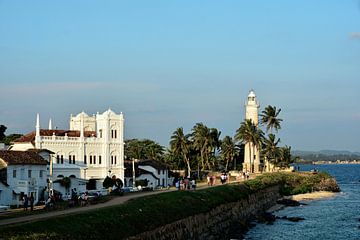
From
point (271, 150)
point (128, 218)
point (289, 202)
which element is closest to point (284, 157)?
point (271, 150)

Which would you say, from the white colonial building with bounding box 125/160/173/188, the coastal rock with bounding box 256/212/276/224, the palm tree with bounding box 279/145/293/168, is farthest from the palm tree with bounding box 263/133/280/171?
the coastal rock with bounding box 256/212/276/224

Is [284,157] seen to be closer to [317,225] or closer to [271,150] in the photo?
[271,150]

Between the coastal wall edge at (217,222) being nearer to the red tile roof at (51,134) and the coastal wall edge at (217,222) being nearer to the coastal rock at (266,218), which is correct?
the coastal rock at (266,218)

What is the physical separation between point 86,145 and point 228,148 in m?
44.3

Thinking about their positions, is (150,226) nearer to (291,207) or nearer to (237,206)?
(237,206)

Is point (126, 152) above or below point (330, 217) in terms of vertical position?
above

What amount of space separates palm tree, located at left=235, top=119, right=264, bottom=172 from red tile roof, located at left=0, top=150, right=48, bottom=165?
2232 inches

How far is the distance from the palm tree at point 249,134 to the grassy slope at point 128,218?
48571 millimetres

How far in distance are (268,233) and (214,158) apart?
71086mm

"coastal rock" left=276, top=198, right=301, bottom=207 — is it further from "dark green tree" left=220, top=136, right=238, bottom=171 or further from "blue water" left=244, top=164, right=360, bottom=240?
"dark green tree" left=220, top=136, right=238, bottom=171

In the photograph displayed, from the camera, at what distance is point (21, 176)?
6206cm

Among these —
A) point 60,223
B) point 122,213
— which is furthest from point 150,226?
point 60,223

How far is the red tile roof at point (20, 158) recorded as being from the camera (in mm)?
60853

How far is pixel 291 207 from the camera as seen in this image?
83.8 m
